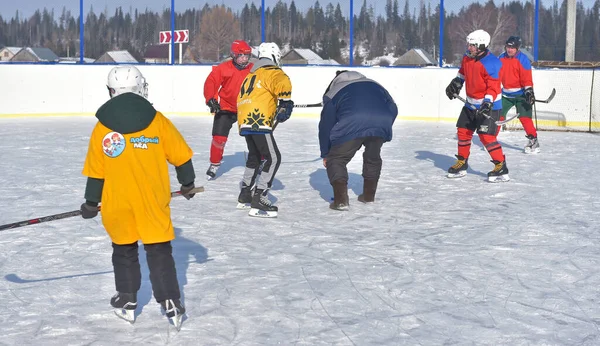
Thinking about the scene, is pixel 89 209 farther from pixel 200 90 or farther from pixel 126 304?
pixel 200 90

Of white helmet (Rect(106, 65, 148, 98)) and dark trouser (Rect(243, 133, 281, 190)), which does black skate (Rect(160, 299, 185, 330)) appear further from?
dark trouser (Rect(243, 133, 281, 190))

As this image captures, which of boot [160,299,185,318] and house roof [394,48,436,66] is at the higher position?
house roof [394,48,436,66]

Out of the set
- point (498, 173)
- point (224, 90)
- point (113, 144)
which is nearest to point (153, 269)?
point (113, 144)

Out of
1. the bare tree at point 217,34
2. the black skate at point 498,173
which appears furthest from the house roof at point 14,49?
the black skate at point 498,173

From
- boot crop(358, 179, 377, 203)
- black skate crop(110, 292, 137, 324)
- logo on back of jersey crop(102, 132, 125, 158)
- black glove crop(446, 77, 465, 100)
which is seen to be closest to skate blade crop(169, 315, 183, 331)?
black skate crop(110, 292, 137, 324)

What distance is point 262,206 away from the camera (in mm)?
6086

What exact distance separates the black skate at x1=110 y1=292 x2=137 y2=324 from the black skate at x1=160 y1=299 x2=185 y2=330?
15 centimetres

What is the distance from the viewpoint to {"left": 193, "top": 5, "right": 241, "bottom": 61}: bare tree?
15.5 metres

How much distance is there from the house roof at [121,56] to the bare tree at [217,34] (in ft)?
4.09

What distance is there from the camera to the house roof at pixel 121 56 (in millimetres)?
15355

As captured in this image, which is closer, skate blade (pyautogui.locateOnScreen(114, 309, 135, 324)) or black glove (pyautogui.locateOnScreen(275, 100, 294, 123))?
skate blade (pyautogui.locateOnScreen(114, 309, 135, 324))

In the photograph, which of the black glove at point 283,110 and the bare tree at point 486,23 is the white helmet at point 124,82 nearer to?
the black glove at point 283,110

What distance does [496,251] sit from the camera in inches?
199

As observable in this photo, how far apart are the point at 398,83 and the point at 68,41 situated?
19.5 ft
